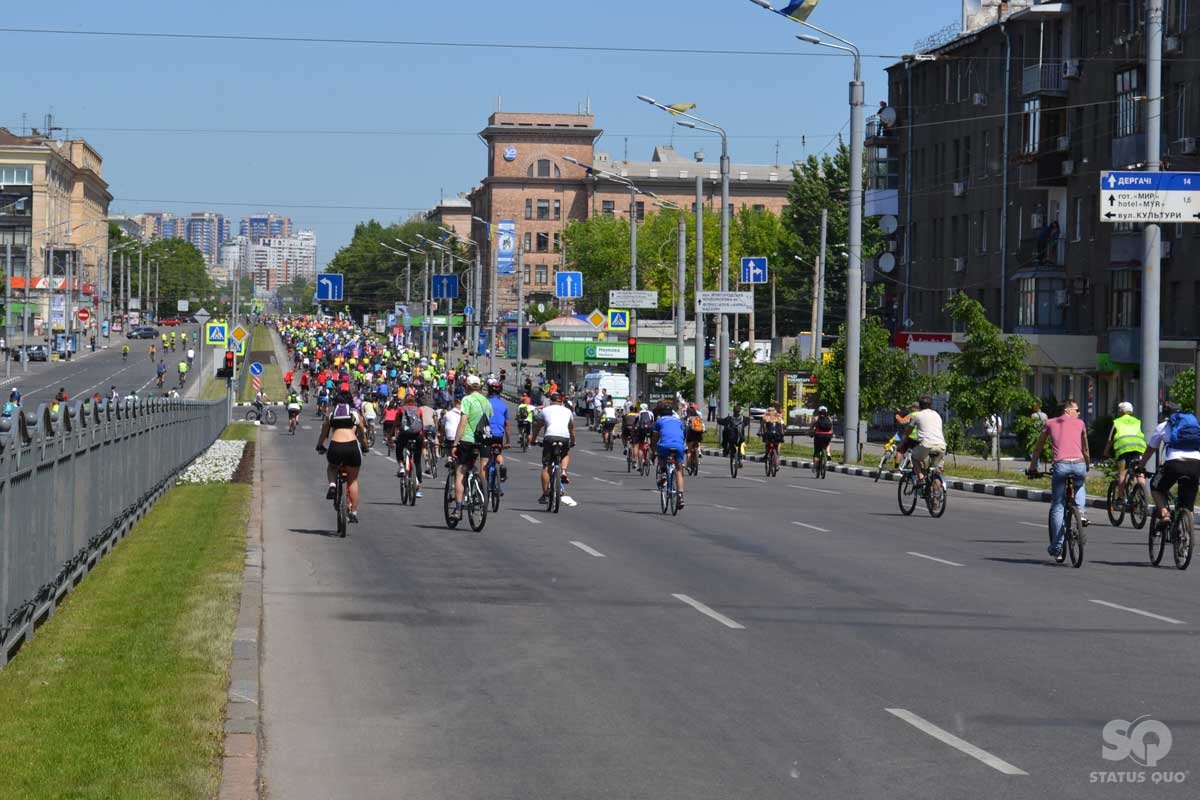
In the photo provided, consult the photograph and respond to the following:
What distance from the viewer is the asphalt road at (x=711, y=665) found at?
28.7ft

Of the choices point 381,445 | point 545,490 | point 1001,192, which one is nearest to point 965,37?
point 1001,192

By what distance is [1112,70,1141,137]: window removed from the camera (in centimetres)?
5619

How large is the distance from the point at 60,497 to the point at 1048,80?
53.8m

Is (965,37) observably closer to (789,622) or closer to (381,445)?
(381,445)

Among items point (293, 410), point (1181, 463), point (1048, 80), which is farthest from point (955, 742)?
point (293, 410)

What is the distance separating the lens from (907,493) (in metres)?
29.2

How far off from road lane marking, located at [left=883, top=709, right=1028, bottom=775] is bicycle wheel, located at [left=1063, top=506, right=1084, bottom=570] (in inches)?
381

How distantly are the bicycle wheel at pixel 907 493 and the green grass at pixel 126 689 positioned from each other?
13945 mm

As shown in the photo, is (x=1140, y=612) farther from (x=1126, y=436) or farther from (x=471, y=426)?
(x=471, y=426)

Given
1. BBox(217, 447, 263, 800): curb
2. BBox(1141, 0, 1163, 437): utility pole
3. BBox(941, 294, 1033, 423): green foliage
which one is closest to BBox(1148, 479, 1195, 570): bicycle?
BBox(217, 447, 263, 800): curb

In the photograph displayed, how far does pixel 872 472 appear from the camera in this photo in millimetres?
45281

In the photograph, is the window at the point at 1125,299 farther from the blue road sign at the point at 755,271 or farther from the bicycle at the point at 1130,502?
the bicycle at the point at 1130,502

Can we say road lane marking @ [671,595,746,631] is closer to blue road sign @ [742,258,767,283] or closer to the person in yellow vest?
the person in yellow vest

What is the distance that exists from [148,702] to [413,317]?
142764 millimetres
